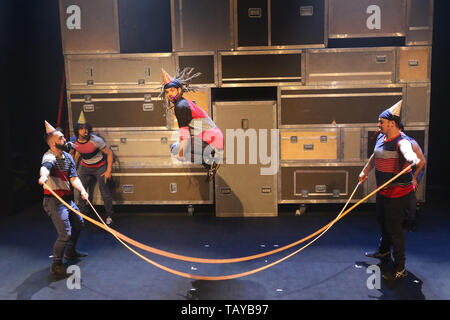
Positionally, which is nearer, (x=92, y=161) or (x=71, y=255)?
(x=71, y=255)

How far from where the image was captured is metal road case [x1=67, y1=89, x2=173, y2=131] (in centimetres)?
612

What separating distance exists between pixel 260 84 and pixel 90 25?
2582 mm

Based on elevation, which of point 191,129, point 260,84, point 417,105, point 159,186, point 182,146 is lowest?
point 159,186

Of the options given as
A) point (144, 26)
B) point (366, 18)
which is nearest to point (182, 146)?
point (144, 26)

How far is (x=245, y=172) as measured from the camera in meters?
6.06

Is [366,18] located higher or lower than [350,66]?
higher

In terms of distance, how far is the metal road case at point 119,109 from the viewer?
6.12 m

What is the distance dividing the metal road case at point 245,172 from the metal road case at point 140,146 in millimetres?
731

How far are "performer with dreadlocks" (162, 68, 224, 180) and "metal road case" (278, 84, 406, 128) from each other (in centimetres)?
201

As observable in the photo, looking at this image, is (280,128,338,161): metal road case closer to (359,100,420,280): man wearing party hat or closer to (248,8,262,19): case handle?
(248,8,262,19): case handle

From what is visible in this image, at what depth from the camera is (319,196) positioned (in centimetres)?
613

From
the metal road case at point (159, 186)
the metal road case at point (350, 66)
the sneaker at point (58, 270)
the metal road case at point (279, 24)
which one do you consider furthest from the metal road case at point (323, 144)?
the sneaker at point (58, 270)

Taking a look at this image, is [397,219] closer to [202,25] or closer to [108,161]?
[202,25]
